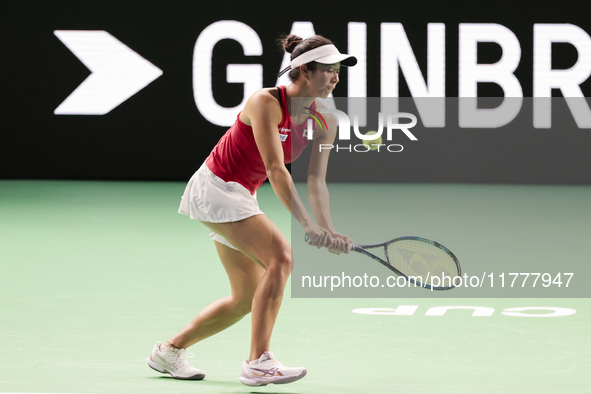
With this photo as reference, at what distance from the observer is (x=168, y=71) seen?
11.9 m

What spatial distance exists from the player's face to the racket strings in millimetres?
774

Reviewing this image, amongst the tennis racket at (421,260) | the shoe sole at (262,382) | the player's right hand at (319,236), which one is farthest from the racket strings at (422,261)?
the shoe sole at (262,382)

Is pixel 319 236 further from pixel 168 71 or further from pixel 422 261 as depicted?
pixel 168 71

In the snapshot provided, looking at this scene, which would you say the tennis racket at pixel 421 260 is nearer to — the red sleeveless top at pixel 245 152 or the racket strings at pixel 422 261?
the racket strings at pixel 422 261

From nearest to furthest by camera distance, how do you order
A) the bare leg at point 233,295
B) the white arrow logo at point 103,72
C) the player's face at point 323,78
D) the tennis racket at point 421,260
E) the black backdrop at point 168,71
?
the player's face at point 323,78
the bare leg at point 233,295
the tennis racket at point 421,260
the black backdrop at point 168,71
the white arrow logo at point 103,72

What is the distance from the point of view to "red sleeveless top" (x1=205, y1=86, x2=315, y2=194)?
326cm

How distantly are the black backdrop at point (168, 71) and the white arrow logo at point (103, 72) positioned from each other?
9 cm

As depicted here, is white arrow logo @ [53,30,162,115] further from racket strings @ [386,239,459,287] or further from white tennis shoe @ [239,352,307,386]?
white tennis shoe @ [239,352,307,386]

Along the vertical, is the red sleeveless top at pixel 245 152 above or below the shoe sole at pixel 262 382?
above

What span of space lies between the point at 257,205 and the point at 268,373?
0.65 metres

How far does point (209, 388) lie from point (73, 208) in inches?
247

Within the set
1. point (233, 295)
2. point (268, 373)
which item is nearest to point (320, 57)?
point (233, 295)

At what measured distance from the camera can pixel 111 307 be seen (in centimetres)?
475

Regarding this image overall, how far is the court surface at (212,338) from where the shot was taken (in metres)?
3.38
